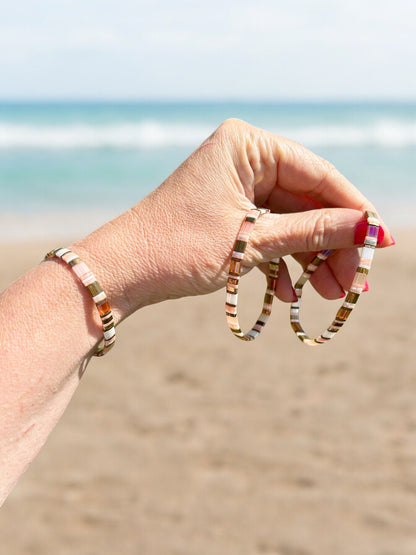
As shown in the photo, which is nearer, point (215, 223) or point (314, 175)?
point (215, 223)

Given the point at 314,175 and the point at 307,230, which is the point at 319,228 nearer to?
the point at 307,230

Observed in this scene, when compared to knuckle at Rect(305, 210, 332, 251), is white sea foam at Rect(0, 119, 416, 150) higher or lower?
lower

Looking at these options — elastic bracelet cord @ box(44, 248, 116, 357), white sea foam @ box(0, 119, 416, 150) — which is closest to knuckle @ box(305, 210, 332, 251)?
elastic bracelet cord @ box(44, 248, 116, 357)

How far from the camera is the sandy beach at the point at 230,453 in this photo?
3432 mm

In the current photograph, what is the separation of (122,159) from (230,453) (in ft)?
55.4

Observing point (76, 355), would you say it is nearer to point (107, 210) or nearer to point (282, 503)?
point (282, 503)

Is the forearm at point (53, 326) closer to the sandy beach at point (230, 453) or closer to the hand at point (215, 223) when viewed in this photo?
the hand at point (215, 223)

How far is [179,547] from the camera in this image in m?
3.35

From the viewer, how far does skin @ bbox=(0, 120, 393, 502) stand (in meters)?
1.66

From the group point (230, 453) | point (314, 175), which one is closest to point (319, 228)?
point (314, 175)

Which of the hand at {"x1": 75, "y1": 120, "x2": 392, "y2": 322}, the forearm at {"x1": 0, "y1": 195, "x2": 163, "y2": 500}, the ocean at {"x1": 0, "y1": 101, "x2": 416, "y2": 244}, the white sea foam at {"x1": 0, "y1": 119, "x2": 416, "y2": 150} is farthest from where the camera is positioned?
the white sea foam at {"x1": 0, "y1": 119, "x2": 416, "y2": 150}

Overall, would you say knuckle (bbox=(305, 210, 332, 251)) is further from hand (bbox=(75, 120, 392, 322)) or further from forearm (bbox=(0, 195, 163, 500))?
forearm (bbox=(0, 195, 163, 500))

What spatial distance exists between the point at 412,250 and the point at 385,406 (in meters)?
5.68

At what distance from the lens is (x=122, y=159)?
19984 millimetres
